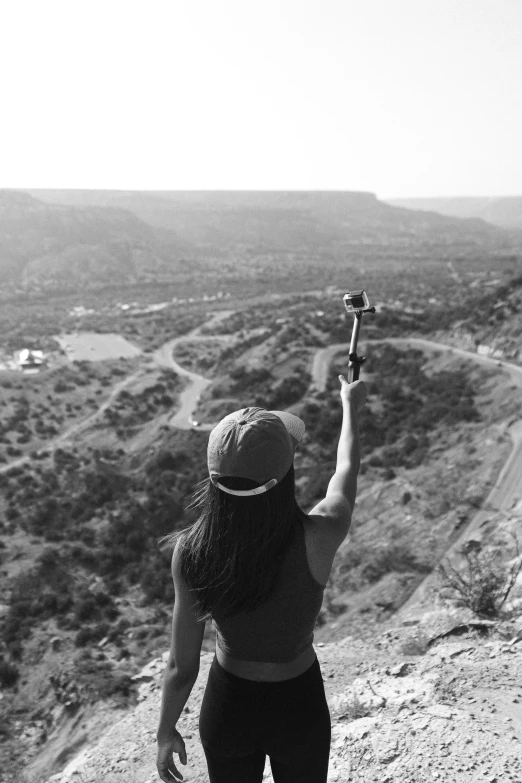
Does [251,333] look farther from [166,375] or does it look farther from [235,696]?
[235,696]

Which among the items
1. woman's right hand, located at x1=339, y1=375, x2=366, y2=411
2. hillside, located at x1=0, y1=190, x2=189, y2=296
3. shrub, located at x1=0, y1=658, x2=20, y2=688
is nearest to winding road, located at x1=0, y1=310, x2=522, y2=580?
shrub, located at x1=0, y1=658, x2=20, y2=688

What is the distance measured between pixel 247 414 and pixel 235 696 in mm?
1044

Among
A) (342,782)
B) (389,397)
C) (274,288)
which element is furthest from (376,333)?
(274,288)

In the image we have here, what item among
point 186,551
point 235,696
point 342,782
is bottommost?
point 342,782

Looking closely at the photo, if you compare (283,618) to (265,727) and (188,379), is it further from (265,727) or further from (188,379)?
(188,379)

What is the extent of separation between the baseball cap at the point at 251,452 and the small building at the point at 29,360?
50.4m

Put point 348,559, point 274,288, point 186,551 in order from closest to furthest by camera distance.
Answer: point 186,551
point 348,559
point 274,288

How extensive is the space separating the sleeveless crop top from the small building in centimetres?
5035

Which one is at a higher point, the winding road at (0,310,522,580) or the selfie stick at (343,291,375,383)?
the selfie stick at (343,291,375,383)

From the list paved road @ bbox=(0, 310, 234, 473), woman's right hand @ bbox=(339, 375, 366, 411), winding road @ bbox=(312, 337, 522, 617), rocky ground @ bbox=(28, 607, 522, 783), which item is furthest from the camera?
paved road @ bbox=(0, 310, 234, 473)

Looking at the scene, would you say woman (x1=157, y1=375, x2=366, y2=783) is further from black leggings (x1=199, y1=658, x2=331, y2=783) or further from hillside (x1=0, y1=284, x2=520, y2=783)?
hillside (x1=0, y1=284, x2=520, y2=783)

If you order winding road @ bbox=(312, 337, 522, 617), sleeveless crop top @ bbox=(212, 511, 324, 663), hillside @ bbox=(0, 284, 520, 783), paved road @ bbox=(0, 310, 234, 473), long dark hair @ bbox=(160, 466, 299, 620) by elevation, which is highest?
long dark hair @ bbox=(160, 466, 299, 620)

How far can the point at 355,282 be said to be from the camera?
109m

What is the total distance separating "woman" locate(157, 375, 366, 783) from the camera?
2.13 m
